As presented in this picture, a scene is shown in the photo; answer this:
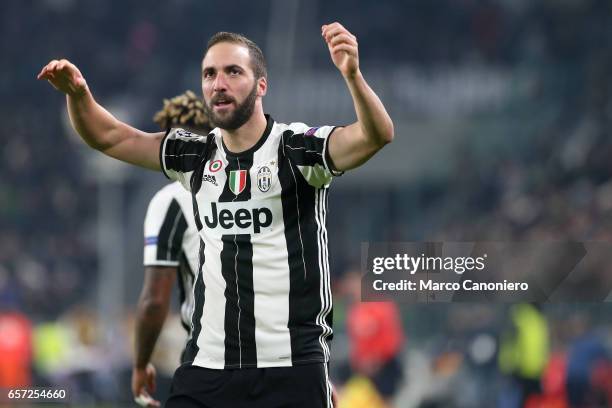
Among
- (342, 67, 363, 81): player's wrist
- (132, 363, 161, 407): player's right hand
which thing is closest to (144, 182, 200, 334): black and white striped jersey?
(132, 363, 161, 407): player's right hand

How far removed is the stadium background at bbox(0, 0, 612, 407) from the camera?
16.7 m

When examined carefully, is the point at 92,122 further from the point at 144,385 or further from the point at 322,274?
the point at 144,385

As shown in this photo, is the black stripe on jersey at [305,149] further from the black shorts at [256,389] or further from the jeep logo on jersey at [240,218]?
the black shorts at [256,389]

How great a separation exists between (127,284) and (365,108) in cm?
1489

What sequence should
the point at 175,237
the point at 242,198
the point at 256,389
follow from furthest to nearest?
the point at 175,237 → the point at 242,198 → the point at 256,389

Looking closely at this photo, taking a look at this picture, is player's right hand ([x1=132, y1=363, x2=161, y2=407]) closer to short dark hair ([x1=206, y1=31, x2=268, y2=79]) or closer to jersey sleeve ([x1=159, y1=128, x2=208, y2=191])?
jersey sleeve ([x1=159, y1=128, x2=208, y2=191])

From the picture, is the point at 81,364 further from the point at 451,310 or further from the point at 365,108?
the point at 365,108

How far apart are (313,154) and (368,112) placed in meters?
0.33

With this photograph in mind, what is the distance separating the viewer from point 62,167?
879 inches

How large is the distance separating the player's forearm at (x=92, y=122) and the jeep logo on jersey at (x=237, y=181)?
19.3 inches

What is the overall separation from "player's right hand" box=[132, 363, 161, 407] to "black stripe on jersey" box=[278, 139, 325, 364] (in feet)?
5.36

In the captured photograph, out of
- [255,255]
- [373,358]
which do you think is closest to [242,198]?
[255,255]

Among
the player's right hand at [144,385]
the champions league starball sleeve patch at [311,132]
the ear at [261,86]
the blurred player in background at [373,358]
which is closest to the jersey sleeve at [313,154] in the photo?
the champions league starball sleeve patch at [311,132]

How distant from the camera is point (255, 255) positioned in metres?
4.19
